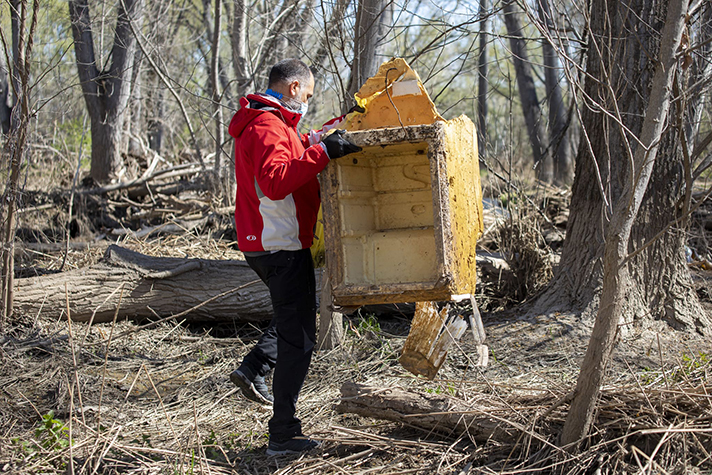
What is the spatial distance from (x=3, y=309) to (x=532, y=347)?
3.96 m

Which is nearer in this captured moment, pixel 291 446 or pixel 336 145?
pixel 336 145

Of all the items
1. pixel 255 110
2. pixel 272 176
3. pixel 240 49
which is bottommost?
pixel 272 176

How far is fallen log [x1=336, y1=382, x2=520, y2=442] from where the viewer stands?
8.73ft

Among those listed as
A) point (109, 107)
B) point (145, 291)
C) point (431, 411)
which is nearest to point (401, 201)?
A: point (431, 411)

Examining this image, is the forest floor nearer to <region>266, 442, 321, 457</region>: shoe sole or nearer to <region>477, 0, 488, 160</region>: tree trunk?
<region>266, 442, 321, 457</region>: shoe sole

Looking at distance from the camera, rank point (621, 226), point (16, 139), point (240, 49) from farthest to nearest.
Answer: point (240, 49) < point (16, 139) < point (621, 226)

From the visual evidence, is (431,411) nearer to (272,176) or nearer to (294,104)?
(272,176)

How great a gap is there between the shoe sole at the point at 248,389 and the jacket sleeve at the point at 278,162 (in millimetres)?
1138

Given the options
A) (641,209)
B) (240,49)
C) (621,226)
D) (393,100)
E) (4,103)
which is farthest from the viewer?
(4,103)

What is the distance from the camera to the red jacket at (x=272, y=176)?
8.76ft

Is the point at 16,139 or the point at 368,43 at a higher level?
the point at 368,43

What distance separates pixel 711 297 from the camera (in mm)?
4738

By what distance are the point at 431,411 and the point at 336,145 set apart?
4.26 feet

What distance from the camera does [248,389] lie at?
11.0ft
